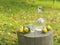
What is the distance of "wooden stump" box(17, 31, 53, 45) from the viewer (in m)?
4.27

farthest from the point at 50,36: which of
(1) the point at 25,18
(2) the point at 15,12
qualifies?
(2) the point at 15,12

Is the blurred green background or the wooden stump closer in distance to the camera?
the wooden stump

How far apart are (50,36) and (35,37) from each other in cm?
37

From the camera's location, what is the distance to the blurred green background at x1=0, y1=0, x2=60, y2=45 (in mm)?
5855

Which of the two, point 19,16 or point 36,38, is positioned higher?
point 19,16

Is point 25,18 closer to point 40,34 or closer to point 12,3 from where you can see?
point 12,3

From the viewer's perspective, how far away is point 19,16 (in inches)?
332

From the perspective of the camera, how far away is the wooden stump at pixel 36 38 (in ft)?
14.0

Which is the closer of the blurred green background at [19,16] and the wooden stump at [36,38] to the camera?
the wooden stump at [36,38]

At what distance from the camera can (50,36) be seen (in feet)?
14.5

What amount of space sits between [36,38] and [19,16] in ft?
14.0

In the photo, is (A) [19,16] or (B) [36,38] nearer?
(B) [36,38]

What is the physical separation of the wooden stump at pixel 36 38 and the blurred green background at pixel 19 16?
41.1 inches

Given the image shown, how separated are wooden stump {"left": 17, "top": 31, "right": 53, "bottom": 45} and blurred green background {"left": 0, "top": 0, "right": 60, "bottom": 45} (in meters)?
1.05
